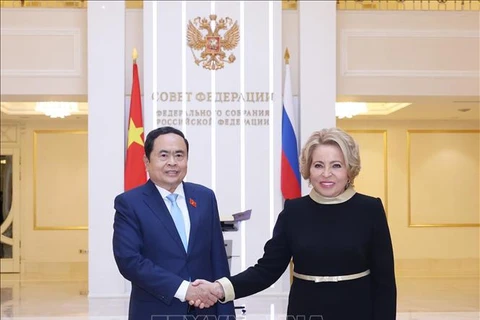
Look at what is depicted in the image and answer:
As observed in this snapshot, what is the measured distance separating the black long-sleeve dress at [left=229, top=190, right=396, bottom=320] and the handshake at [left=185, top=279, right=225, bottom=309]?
354mm

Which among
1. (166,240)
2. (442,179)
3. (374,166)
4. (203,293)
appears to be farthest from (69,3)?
(203,293)

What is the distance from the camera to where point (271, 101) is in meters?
7.99

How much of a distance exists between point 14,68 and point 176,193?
606 centimetres

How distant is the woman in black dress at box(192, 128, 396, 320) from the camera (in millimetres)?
2600

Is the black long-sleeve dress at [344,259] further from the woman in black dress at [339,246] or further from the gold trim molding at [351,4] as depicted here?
the gold trim molding at [351,4]

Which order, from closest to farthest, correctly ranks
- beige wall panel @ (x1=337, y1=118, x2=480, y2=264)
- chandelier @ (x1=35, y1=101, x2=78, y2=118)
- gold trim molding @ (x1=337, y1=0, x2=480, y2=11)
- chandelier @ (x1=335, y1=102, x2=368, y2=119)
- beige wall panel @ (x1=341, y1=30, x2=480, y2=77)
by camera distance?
beige wall panel @ (x1=341, y1=30, x2=480, y2=77) → gold trim molding @ (x1=337, y1=0, x2=480, y2=11) → chandelier @ (x1=35, y1=101, x2=78, y2=118) → chandelier @ (x1=335, y1=102, x2=368, y2=119) → beige wall panel @ (x1=337, y1=118, x2=480, y2=264)

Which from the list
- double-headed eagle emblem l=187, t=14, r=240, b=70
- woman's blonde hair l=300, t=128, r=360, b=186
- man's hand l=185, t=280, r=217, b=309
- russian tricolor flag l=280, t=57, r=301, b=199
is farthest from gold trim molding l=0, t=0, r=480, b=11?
man's hand l=185, t=280, r=217, b=309

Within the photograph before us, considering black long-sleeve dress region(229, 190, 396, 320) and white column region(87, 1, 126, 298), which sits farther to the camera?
white column region(87, 1, 126, 298)

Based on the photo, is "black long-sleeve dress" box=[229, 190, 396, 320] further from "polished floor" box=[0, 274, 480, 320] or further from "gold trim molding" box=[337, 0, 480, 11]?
"gold trim molding" box=[337, 0, 480, 11]

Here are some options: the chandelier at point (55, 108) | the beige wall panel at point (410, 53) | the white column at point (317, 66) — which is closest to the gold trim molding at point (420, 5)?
the beige wall panel at point (410, 53)

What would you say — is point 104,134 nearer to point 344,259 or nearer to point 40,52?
point 40,52

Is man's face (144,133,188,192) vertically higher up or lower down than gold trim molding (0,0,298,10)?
lower down

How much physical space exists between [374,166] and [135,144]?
5.43 metres

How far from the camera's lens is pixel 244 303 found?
751 centimetres
